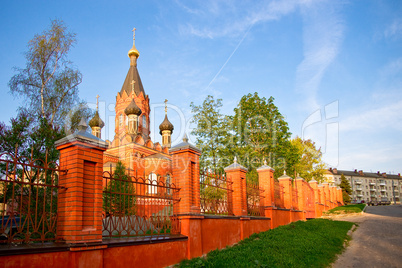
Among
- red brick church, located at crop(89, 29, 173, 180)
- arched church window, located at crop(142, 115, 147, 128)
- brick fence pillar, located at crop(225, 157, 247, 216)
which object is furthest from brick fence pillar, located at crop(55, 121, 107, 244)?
arched church window, located at crop(142, 115, 147, 128)

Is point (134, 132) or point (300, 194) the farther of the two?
point (134, 132)

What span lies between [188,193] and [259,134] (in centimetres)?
1580

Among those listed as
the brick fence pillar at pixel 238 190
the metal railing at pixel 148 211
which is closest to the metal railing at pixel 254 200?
the brick fence pillar at pixel 238 190

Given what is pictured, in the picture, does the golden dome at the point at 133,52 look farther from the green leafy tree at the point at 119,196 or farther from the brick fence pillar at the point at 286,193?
the green leafy tree at the point at 119,196

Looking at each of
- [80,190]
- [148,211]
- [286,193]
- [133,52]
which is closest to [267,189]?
[286,193]

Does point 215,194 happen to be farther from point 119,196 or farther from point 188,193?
point 119,196

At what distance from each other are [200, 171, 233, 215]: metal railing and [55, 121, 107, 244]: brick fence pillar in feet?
9.79

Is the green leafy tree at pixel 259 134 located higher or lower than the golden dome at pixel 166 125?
lower

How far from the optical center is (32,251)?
3486 millimetres

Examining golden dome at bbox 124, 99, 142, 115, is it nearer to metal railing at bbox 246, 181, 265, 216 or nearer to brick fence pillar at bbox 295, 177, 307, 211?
brick fence pillar at bbox 295, 177, 307, 211

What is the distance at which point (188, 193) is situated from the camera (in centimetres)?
620

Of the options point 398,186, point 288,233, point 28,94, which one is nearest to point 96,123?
point 28,94

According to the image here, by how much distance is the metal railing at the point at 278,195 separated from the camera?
11441 mm

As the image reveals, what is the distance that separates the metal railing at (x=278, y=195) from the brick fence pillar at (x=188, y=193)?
568cm
